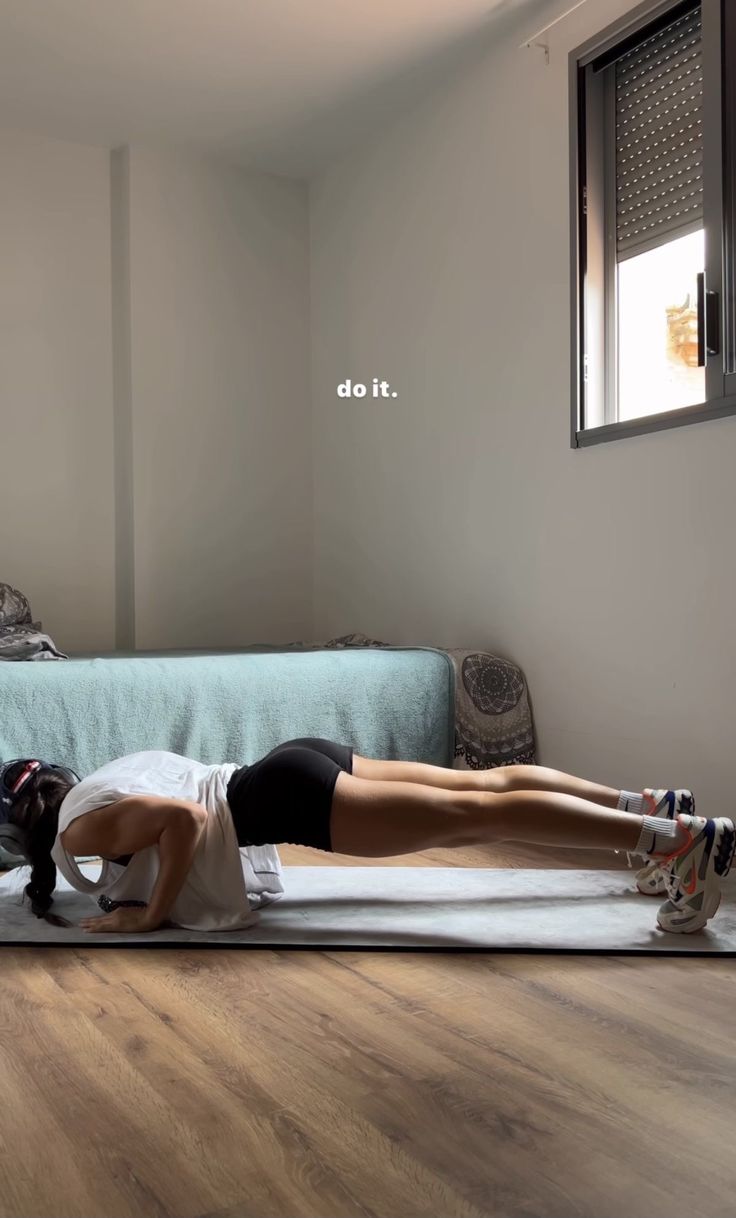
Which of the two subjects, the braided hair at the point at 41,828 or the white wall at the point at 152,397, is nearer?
the braided hair at the point at 41,828

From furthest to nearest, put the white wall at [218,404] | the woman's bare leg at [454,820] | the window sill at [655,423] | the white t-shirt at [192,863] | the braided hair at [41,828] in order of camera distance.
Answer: the white wall at [218,404], the window sill at [655,423], the braided hair at [41,828], the white t-shirt at [192,863], the woman's bare leg at [454,820]

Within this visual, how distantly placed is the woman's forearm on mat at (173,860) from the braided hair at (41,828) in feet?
0.76

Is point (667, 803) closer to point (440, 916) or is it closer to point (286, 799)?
point (440, 916)

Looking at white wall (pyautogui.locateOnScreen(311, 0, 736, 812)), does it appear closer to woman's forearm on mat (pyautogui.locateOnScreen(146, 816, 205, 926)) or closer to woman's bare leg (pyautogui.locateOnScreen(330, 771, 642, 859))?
woman's bare leg (pyautogui.locateOnScreen(330, 771, 642, 859))

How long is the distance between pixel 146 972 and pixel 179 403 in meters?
3.20

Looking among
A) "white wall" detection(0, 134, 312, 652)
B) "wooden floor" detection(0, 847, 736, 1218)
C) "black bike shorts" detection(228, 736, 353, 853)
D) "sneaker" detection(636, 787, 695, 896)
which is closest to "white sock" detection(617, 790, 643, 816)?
"sneaker" detection(636, 787, 695, 896)

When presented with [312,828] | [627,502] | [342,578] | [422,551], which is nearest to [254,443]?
[342,578]

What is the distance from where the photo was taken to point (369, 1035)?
1746 millimetres

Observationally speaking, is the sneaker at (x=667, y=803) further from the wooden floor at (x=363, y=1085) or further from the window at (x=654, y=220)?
the window at (x=654, y=220)

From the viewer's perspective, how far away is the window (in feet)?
9.74

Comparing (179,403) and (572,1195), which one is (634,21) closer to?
(179,403)

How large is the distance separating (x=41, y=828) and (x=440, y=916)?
92 cm

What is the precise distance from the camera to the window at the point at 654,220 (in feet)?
9.74

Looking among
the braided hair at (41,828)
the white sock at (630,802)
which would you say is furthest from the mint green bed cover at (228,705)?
the white sock at (630,802)
